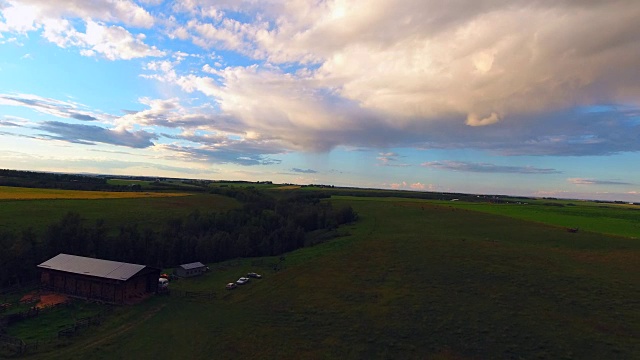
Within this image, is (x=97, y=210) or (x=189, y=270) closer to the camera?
(x=189, y=270)

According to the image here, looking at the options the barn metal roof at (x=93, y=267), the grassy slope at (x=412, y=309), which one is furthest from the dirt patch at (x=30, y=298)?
the grassy slope at (x=412, y=309)

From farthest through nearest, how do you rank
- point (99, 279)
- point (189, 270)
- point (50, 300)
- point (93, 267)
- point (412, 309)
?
point (189, 270) < point (93, 267) < point (99, 279) < point (50, 300) < point (412, 309)

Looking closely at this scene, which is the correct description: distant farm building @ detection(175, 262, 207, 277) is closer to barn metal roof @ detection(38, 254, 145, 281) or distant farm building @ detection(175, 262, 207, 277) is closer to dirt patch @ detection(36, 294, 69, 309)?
barn metal roof @ detection(38, 254, 145, 281)

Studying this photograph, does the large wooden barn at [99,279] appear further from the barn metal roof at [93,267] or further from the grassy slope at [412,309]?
the grassy slope at [412,309]

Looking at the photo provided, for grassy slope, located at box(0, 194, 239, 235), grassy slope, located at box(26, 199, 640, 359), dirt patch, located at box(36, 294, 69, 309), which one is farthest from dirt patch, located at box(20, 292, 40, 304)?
grassy slope, located at box(0, 194, 239, 235)

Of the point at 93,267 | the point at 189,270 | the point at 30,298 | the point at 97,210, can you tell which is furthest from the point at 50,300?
the point at 97,210

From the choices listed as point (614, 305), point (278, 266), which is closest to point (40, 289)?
point (278, 266)

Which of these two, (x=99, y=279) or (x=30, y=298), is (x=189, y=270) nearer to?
(x=99, y=279)
